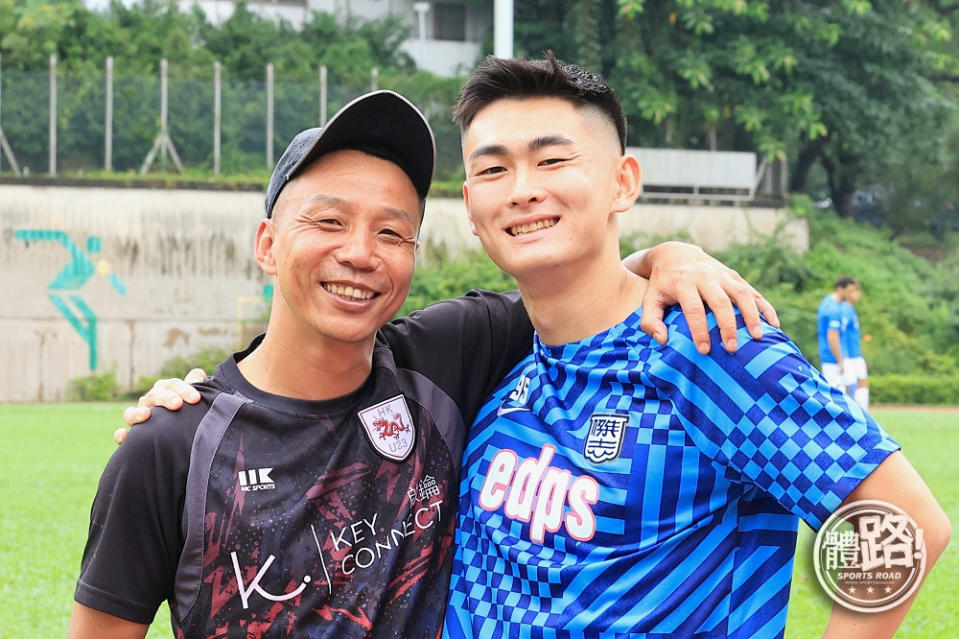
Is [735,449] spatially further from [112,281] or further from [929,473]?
Answer: [112,281]

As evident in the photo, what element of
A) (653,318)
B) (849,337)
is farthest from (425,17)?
(653,318)

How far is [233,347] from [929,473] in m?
16.3

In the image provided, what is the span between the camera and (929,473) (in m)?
10.8

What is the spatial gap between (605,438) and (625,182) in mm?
764

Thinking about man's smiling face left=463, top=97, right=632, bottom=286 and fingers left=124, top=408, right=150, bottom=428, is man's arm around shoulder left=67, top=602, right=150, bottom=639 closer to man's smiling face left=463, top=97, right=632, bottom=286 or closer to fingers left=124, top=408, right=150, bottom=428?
fingers left=124, top=408, right=150, bottom=428

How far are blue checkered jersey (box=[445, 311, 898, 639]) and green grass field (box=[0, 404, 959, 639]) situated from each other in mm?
177

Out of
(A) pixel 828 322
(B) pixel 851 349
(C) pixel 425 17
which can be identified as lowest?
(B) pixel 851 349

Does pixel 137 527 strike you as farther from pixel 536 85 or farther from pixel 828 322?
pixel 828 322

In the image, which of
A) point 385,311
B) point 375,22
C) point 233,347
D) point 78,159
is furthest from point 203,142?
point 385,311

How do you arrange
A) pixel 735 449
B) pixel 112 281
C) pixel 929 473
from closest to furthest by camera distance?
1. pixel 735 449
2. pixel 929 473
3. pixel 112 281

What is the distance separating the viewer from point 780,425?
227cm

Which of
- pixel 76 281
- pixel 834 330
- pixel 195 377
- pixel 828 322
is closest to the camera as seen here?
pixel 195 377

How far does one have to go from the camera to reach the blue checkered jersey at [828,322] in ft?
50.4

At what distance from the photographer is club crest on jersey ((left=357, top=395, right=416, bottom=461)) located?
2660mm
